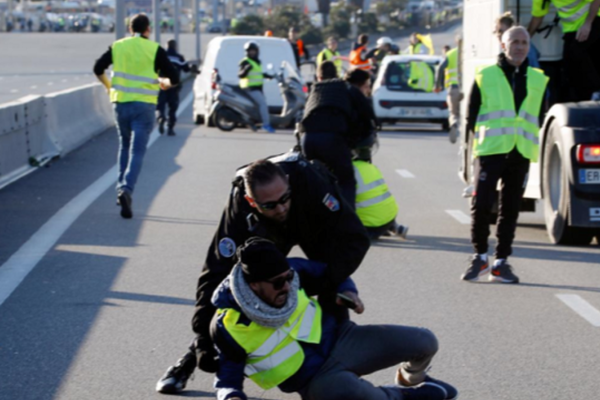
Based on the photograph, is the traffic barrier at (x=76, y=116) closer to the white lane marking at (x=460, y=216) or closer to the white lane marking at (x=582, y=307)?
the white lane marking at (x=460, y=216)

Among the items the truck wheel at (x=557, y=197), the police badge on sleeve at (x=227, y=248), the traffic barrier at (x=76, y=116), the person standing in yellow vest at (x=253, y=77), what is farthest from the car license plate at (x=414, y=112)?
the police badge on sleeve at (x=227, y=248)

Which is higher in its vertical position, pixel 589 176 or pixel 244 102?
pixel 589 176

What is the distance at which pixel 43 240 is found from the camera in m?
10.5

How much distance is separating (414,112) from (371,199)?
14.0m

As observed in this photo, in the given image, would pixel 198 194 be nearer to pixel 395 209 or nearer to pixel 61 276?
Result: pixel 395 209

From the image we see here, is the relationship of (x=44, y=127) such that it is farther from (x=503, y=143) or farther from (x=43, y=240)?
(x=503, y=143)

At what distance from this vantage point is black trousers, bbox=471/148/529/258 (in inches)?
345

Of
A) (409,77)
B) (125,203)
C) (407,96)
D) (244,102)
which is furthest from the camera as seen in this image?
(409,77)

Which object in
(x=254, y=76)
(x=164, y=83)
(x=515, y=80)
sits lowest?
(x=254, y=76)

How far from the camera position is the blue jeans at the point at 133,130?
1220cm

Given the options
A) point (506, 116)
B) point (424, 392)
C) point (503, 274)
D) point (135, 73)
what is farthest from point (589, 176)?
point (424, 392)

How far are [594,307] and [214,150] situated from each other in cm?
1258

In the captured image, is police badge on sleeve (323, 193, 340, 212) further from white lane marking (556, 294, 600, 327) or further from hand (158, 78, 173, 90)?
hand (158, 78, 173, 90)

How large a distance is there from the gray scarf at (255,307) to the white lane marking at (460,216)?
7169 mm
